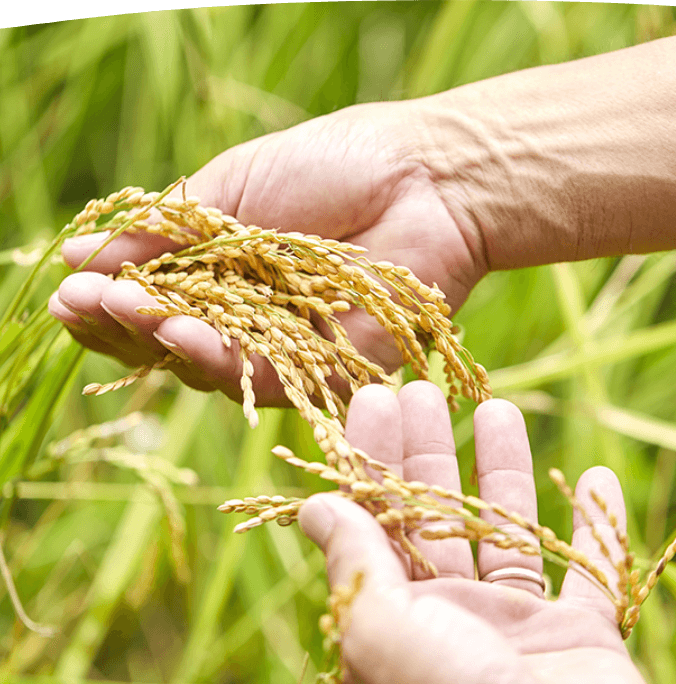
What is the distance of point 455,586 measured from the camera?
0.48 m

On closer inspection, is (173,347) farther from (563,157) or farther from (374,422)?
(563,157)

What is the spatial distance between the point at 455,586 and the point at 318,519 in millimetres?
151

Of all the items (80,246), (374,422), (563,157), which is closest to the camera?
(374,422)

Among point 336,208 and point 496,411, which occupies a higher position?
point 336,208

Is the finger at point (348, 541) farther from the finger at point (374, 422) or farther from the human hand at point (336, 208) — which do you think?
the human hand at point (336, 208)

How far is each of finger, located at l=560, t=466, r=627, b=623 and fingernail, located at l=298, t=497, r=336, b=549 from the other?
273mm

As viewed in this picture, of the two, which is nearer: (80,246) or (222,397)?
(80,246)

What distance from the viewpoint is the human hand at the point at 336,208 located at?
75 cm

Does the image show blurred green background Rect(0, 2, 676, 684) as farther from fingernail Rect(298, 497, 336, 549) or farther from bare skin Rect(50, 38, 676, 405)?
fingernail Rect(298, 497, 336, 549)

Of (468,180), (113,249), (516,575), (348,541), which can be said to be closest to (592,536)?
(516,575)

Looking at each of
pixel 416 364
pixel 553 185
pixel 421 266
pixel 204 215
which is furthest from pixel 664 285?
pixel 204 215

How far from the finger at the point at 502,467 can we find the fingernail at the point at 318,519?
222 millimetres

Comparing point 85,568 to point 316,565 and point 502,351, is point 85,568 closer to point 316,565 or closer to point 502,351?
point 316,565

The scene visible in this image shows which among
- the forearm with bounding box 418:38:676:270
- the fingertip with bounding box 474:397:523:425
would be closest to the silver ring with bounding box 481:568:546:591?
the fingertip with bounding box 474:397:523:425
